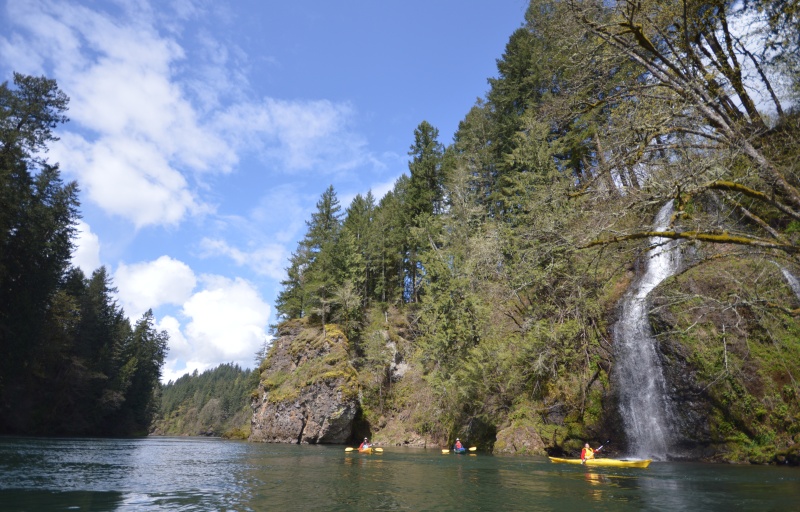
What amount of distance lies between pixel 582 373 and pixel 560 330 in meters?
2.38

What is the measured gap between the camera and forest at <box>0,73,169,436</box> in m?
29.0

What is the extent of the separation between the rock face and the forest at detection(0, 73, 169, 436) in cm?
1927

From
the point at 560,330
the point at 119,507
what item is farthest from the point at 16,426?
the point at 560,330

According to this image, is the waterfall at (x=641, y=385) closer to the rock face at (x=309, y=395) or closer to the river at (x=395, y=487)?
the river at (x=395, y=487)

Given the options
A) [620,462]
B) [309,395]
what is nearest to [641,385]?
[620,462]

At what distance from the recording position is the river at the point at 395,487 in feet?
33.1

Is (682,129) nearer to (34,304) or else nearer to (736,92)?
(736,92)

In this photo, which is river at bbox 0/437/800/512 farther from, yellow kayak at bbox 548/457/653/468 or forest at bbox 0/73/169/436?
forest at bbox 0/73/169/436

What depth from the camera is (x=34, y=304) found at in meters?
33.5

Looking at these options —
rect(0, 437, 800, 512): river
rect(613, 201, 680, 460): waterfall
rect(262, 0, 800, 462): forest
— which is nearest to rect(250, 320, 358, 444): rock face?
rect(262, 0, 800, 462): forest

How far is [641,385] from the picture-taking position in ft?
66.9

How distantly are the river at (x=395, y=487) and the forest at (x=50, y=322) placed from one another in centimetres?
1805

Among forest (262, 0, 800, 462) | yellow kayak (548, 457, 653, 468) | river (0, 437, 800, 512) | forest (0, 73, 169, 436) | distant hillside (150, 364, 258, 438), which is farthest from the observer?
distant hillside (150, 364, 258, 438)

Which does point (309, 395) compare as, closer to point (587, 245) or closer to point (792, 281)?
point (792, 281)
